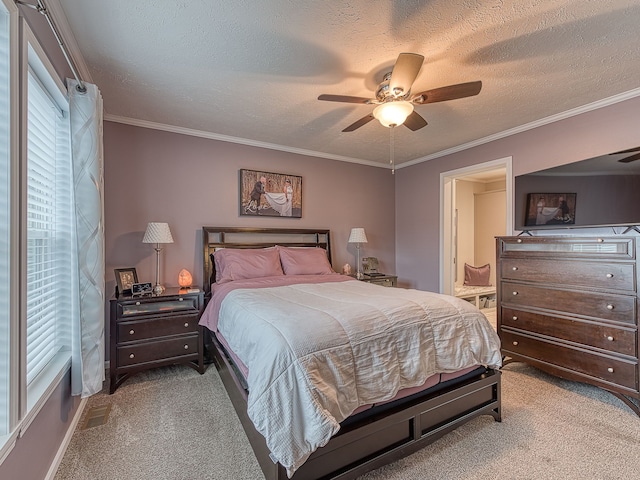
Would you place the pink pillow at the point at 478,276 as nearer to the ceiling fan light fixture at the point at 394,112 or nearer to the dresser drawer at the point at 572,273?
the dresser drawer at the point at 572,273

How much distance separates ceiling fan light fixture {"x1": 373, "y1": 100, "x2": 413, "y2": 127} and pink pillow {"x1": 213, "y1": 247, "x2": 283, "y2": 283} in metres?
1.98

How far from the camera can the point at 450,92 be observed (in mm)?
2029

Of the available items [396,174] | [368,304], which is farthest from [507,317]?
[396,174]

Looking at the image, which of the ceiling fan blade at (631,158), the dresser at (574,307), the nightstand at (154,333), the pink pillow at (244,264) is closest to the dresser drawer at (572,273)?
the dresser at (574,307)

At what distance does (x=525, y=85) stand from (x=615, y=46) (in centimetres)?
56

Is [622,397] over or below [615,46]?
below

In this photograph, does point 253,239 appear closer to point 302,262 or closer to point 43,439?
point 302,262

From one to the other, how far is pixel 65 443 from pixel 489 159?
15.6ft

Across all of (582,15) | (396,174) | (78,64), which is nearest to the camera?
(582,15)

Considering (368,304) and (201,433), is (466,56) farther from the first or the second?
(201,433)

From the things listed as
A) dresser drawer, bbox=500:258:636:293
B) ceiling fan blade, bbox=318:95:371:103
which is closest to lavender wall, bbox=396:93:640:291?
dresser drawer, bbox=500:258:636:293

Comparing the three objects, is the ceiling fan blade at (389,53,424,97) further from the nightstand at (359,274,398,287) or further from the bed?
the nightstand at (359,274,398,287)

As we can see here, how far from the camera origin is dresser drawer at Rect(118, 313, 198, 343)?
2.67 meters

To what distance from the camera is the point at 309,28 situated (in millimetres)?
1833
